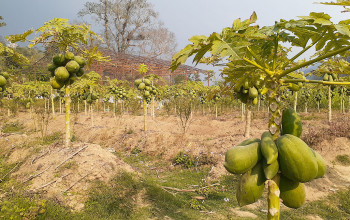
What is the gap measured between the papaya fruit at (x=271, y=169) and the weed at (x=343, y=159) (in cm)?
705

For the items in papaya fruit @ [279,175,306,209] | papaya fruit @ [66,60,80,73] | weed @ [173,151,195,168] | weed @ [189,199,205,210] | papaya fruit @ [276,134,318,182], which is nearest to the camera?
papaya fruit @ [276,134,318,182]

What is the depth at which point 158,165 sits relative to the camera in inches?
284

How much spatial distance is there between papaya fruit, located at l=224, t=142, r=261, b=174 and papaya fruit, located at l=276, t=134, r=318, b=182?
133 millimetres

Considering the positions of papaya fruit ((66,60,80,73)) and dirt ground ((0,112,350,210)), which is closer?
dirt ground ((0,112,350,210))

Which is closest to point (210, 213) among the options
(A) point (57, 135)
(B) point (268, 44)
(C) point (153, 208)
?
(C) point (153, 208)

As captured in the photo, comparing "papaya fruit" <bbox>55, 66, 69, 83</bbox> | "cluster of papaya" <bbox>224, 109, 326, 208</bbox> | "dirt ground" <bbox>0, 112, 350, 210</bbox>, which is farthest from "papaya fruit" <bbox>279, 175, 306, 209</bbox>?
"papaya fruit" <bbox>55, 66, 69, 83</bbox>

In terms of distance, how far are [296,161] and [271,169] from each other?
0.45ft

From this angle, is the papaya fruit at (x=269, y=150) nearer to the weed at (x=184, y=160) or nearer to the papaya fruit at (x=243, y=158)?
the papaya fruit at (x=243, y=158)

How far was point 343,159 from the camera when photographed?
675cm

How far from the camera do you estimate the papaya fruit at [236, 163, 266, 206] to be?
4.26 feet

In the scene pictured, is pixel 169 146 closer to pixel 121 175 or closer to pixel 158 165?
pixel 158 165

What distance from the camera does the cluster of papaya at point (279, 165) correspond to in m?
1.22

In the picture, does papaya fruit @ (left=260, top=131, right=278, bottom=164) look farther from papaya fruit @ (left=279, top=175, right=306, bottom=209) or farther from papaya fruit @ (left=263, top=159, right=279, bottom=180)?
papaya fruit @ (left=279, top=175, right=306, bottom=209)

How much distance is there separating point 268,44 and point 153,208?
3.36 meters
